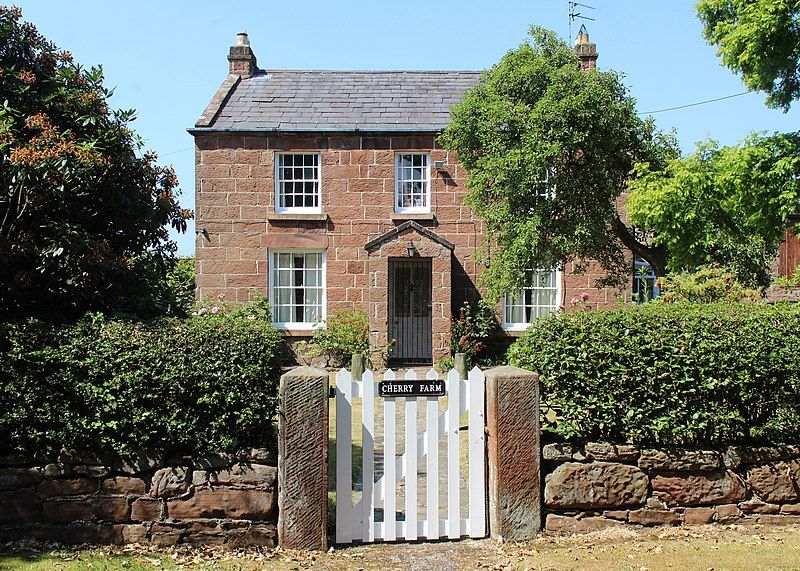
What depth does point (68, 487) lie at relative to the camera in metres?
5.27

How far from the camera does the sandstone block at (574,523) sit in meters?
5.61

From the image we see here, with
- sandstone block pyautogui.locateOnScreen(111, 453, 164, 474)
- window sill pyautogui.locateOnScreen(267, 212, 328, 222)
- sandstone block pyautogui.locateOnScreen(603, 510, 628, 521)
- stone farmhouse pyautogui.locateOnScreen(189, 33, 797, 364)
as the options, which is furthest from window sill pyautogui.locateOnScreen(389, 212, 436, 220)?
sandstone block pyautogui.locateOnScreen(111, 453, 164, 474)

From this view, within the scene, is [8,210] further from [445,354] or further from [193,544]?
[445,354]

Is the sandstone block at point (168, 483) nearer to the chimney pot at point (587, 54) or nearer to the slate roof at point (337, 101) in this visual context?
the slate roof at point (337, 101)

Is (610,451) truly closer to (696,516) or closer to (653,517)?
(653,517)

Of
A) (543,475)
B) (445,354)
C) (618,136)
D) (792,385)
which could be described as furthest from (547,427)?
(445,354)

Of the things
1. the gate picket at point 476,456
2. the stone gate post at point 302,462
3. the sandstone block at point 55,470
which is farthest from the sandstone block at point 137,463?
the gate picket at point 476,456

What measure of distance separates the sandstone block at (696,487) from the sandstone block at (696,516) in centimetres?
5

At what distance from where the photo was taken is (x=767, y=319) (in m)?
5.87

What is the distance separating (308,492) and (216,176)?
1353cm

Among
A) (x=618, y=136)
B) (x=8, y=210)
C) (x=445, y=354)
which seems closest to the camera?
(x=8, y=210)

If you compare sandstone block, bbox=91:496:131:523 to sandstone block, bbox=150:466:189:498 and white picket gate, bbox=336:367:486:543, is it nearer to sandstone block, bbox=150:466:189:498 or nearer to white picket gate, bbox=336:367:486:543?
sandstone block, bbox=150:466:189:498

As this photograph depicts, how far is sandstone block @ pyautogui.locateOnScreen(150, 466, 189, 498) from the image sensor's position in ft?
17.4

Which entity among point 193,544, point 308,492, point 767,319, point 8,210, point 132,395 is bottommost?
point 193,544
